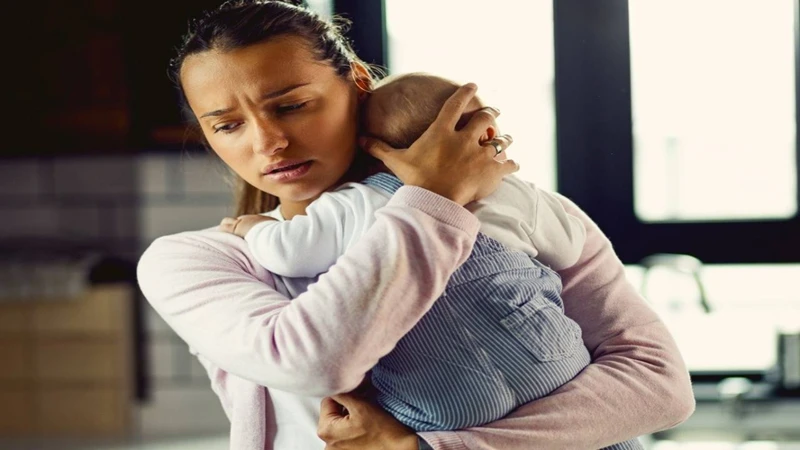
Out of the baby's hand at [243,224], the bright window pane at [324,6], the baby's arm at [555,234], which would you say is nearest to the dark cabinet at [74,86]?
the bright window pane at [324,6]

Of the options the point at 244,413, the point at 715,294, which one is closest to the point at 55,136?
the point at 715,294

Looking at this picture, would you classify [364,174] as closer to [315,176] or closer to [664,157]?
[315,176]

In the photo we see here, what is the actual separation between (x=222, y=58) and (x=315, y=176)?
0.11m

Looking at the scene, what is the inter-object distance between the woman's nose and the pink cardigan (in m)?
0.09

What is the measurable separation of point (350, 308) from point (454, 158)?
0.14 meters

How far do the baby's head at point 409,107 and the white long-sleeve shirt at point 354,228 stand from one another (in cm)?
5

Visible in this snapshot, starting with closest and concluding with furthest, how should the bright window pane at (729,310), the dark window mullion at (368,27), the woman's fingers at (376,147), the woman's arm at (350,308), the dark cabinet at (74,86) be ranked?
the woman's arm at (350,308)
the woman's fingers at (376,147)
the dark window mullion at (368,27)
the bright window pane at (729,310)
the dark cabinet at (74,86)

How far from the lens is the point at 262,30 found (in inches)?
26.6

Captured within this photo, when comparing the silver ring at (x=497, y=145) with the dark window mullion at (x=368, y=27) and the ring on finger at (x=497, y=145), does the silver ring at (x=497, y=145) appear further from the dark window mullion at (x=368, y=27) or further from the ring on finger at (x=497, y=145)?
the dark window mullion at (x=368, y=27)

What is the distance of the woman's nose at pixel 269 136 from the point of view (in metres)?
0.67

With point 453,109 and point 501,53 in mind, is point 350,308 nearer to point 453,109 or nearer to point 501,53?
point 453,109

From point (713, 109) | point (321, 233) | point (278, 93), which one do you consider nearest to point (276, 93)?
point (278, 93)

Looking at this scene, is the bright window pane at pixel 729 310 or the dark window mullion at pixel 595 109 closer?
the dark window mullion at pixel 595 109

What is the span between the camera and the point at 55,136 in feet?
8.35
